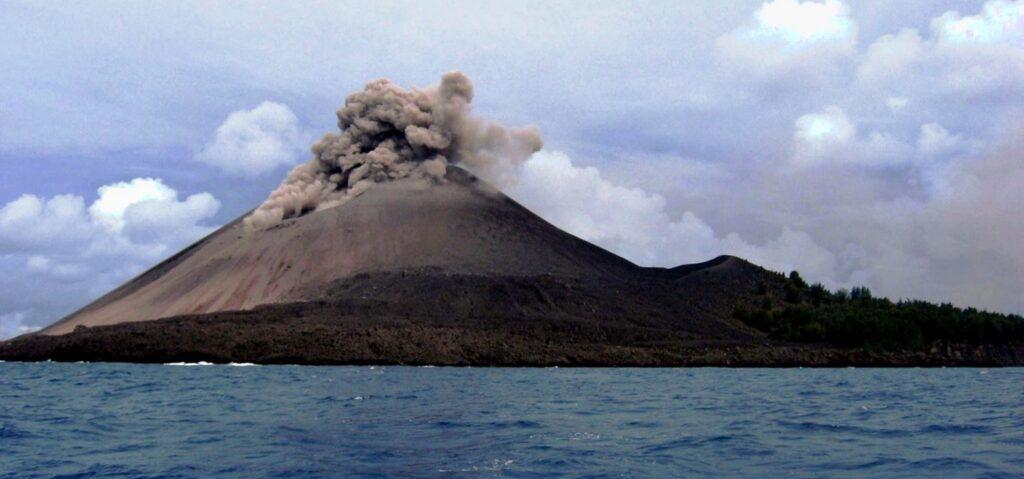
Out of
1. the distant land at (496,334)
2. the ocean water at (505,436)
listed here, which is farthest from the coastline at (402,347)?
the ocean water at (505,436)

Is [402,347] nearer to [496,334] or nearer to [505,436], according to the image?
[496,334]

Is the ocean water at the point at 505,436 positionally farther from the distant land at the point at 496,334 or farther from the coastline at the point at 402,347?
the distant land at the point at 496,334

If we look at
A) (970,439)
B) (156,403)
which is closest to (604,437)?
(970,439)

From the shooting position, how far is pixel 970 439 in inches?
1251

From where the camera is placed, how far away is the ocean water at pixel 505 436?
2614cm

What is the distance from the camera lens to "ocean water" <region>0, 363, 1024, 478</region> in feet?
85.8

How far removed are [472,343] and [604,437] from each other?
4866 inches

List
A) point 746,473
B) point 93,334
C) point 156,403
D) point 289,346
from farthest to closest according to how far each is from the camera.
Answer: point 93,334, point 289,346, point 156,403, point 746,473

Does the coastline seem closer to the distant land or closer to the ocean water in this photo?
the distant land

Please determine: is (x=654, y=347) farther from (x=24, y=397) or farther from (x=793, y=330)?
(x=24, y=397)

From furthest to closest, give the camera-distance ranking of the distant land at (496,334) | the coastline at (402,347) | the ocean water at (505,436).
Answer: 1. the distant land at (496,334)
2. the coastline at (402,347)
3. the ocean water at (505,436)

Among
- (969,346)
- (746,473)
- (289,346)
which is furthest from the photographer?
(969,346)

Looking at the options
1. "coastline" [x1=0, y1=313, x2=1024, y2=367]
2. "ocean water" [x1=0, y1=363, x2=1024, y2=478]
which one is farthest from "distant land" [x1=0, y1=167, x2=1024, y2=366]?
"ocean water" [x1=0, y1=363, x2=1024, y2=478]

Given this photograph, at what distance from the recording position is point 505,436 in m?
33.8
